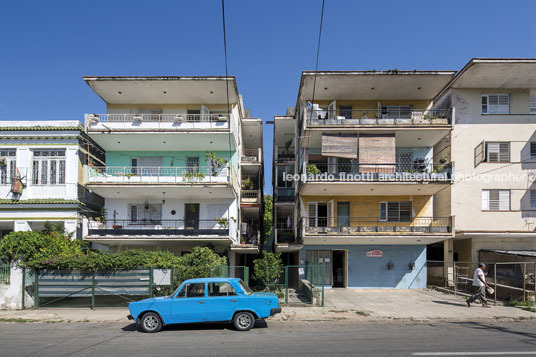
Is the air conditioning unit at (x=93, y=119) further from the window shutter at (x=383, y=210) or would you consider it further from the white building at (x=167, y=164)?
the window shutter at (x=383, y=210)

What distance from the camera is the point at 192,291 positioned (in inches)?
411

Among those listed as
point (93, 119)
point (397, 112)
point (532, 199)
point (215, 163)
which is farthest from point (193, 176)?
point (532, 199)

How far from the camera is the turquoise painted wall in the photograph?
73.2 ft

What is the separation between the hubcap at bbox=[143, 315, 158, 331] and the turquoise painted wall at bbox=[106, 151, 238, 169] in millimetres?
12994

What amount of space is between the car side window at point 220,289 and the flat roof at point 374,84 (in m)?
13.2

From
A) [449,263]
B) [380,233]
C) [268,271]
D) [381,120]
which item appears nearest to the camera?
[268,271]

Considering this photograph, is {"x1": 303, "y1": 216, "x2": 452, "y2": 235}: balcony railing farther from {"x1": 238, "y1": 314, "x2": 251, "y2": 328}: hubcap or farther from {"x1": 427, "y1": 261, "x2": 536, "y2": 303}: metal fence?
{"x1": 238, "y1": 314, "x2": 251, "y2": 328}: hubcap

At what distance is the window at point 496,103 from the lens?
21.6 meters

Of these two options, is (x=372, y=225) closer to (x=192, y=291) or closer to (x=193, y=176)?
(x=193, y=176)

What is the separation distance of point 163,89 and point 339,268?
1602cm

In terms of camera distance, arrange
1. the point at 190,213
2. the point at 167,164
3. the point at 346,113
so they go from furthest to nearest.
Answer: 1. the point at 346,113
2. the point at 167,164
3. the point at 190,213

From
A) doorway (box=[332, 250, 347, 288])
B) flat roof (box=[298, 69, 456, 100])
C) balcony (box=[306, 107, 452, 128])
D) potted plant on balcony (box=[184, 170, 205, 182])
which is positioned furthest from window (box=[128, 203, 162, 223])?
flat roof (box=[298, 69, 456, 100])

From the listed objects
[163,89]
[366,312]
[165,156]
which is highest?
[163,89]

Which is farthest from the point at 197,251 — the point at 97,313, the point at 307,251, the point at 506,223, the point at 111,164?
the point at 506,223
